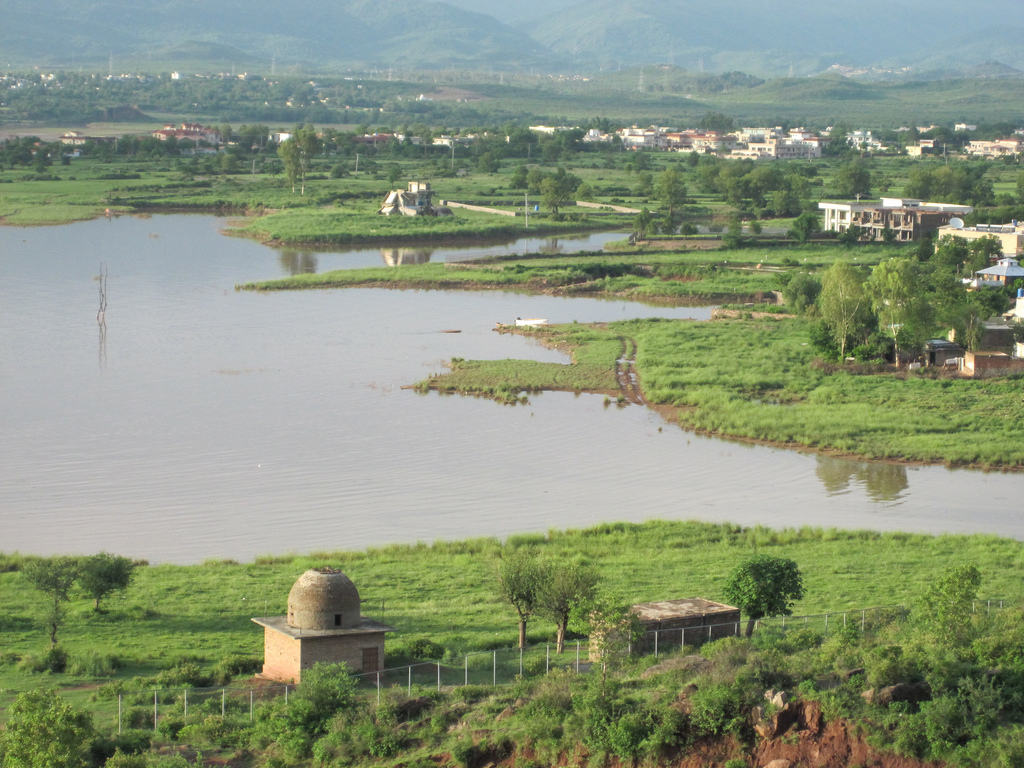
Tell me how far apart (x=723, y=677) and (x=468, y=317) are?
27500 mm

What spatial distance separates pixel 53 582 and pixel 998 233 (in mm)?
38840

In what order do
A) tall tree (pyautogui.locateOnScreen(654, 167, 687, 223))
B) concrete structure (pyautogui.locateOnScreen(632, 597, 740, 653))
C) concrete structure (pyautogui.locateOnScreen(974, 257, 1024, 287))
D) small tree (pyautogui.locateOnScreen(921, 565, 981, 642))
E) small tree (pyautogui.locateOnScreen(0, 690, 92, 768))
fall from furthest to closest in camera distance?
tall tree (pyautogui.locateOnScreen(654, 167, 687, 223)) → concrete structure (pyautogui.locateOnScreen(974, 257, 1024, 287)) → concrete structure (pyautogui.locateOnScreen(632, 597, 740, 653)) → small tree (pyautogui.locateOnScreen(921, 565, 981, 642)) → small tree (pyautogui.locateOnScreen(0, 690, 92, 768))

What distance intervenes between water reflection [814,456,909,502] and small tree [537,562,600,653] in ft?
31.0

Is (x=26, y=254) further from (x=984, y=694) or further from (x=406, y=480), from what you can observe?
(x=984, y=694)

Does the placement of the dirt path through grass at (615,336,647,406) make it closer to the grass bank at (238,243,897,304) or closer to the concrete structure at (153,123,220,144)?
the grass bank at (238,243,897,304)

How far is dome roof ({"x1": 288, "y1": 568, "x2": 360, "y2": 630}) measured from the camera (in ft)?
43.7

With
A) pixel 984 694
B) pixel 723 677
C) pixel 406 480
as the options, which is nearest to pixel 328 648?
pixel 723 677

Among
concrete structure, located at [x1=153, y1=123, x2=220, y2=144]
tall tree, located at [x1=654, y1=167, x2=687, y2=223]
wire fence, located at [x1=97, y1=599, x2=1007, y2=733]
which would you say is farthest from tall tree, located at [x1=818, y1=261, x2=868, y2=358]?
concrete structure, located at [x1=153, y1=123, x2=220, y2=144]

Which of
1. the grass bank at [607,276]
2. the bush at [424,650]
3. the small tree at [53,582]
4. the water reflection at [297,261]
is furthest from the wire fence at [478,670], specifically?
the water reflection at [297,261]

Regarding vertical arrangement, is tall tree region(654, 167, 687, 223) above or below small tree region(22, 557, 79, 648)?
above

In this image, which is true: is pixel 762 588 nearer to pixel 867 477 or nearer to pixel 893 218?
pixel 867 477

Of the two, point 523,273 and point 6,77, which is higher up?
point 6,77

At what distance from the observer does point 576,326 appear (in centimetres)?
3641

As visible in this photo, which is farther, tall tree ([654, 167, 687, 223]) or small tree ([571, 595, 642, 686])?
tall tree ([654, 167, 687, 223])
